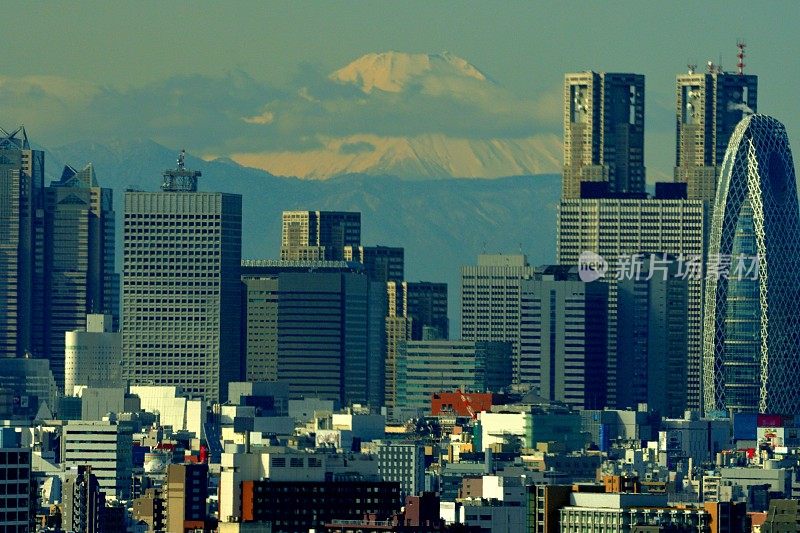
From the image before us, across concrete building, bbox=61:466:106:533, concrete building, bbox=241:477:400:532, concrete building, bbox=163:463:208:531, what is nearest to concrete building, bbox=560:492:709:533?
concrete building, bbox=241:477:400:532

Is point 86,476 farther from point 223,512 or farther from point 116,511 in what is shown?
point 223,512

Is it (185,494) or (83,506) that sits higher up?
(185,494)

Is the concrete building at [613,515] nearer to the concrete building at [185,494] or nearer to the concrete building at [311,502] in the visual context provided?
the concrete building at [311,502]

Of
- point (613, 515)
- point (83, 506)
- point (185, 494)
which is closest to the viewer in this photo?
point (613, 515)

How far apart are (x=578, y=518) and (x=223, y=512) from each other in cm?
3779

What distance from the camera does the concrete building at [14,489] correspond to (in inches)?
4592

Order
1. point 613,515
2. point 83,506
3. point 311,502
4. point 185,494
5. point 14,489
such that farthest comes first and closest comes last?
point 185,494
point 83,506
point 311,502
point 613,515
point 14,489

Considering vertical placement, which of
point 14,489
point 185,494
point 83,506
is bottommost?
point 83,506

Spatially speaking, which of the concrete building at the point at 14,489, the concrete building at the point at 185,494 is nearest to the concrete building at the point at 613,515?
the concrete building at the point at 14,489

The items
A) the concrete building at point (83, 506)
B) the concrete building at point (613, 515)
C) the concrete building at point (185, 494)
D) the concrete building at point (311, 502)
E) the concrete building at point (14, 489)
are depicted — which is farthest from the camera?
the concrete building at point (185, 494)

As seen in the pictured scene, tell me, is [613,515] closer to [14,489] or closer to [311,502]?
[14,489]

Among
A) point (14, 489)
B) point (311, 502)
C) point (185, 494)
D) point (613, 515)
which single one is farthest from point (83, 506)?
point (613, 515)

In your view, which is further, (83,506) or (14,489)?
(83,506)

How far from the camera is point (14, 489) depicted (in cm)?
11744
